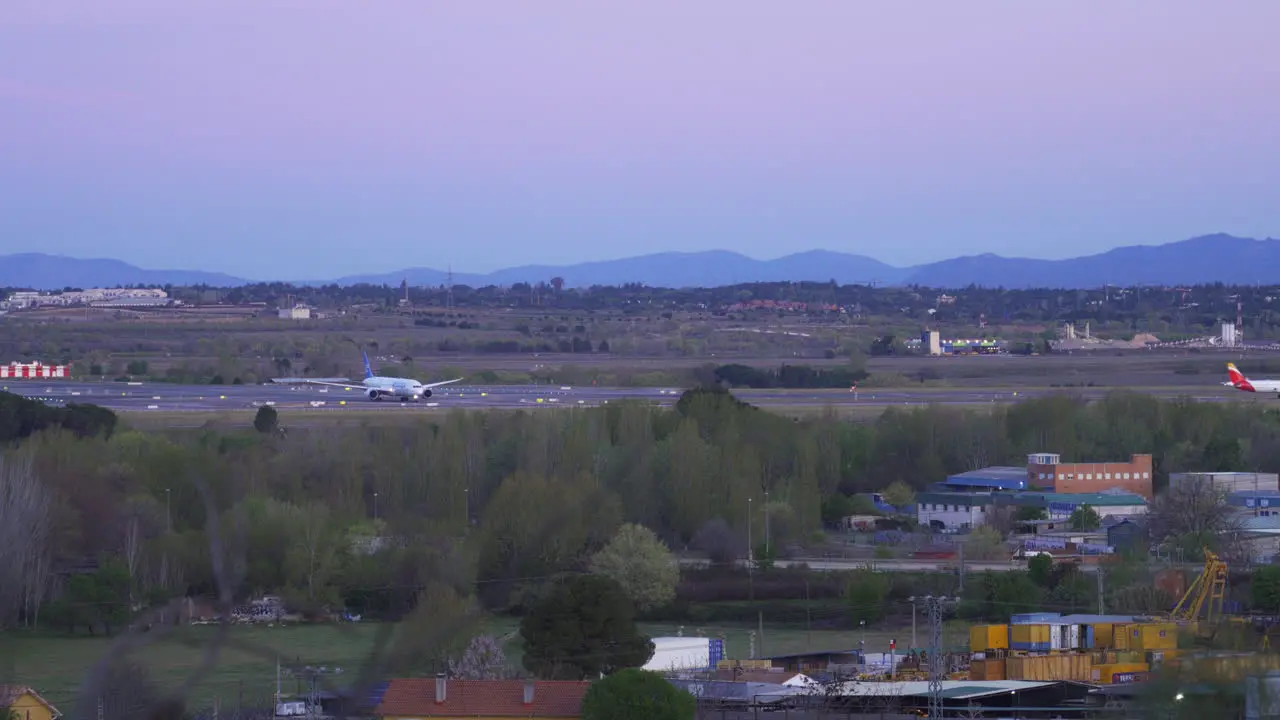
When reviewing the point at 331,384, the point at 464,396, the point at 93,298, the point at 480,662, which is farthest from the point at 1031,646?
the point at 93,298

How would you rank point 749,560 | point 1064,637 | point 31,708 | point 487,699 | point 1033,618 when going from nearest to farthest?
1. point 31,708
2. point 487,699
3. point 1064,637
4. point 1033,618
5. point 749,560

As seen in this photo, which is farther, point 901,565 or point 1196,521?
point 1196,521

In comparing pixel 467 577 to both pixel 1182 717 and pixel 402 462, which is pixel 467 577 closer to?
pixel 1182 717

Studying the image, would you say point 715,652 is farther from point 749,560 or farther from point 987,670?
point 749,560

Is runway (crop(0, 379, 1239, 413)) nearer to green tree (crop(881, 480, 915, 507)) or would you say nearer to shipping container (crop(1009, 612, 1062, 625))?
green tree (crop(881, 480, 915, 507))

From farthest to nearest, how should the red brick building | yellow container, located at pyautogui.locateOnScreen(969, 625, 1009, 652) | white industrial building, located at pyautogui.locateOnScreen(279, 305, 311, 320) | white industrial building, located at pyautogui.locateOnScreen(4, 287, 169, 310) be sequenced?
1. white industrial building, located at pyautogui.locateOnScreen(4, 287, 169, 310)
2. white industrial building, located at pyautogui.locateOnScreen(279, 305, 311, 320)
3. the red brick building
4. yellow container, located at pyautogui.locateOnScreen(969, 625, 1009, 652)

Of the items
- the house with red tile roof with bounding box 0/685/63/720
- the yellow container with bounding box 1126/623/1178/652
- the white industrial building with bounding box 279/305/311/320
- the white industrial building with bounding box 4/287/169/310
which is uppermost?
the white industrial building with bounding box 4/287/169/310

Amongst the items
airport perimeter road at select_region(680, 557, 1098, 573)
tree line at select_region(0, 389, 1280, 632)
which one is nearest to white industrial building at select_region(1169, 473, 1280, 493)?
tree line at select_region(0, 389, 1280, 632)
